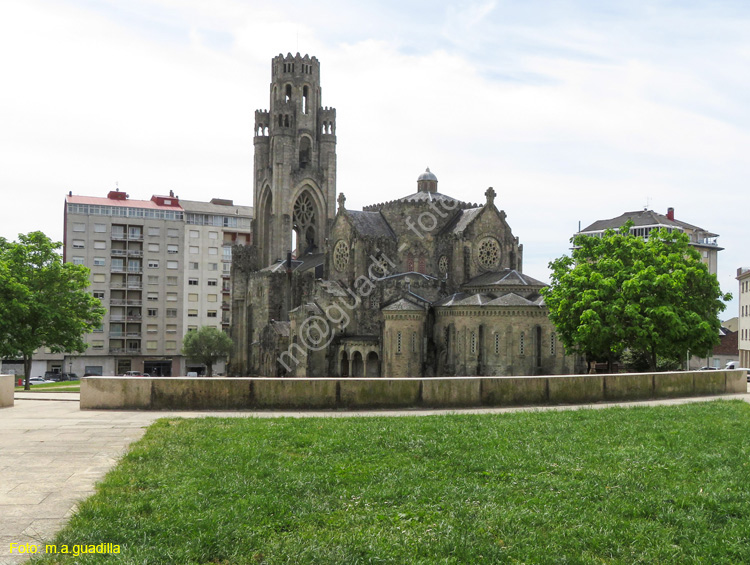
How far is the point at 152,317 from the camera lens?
81.6 metres

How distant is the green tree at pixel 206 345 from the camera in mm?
71094

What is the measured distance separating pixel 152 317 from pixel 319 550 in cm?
7850

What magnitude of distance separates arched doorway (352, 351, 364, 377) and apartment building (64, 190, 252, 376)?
116 feet

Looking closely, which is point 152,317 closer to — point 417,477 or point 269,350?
point 269,350

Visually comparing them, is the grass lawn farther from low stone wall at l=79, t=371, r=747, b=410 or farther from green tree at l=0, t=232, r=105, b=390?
green tree at l=0, t=232, r=105, b=390

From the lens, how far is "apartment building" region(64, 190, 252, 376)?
79.4 m

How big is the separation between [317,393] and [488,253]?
39012mm

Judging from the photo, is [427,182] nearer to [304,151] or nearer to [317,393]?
[304,151]

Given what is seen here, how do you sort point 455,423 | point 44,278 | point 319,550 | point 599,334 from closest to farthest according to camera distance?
point 319,550 → point 455,423 → point 599,334 → point 44,278

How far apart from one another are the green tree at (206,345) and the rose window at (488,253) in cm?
2812

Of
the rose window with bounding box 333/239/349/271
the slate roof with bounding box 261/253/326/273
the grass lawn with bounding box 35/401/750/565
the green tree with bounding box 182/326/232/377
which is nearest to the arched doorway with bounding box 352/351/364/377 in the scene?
the rose window with bounding box 333/239/349/271

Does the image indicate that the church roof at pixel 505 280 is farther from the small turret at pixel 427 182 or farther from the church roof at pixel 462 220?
the small turret at pixel 427 182

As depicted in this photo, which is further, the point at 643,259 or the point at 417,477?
the point at 643,259

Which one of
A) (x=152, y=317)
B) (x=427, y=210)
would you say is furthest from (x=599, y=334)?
(x=152, y=317)
